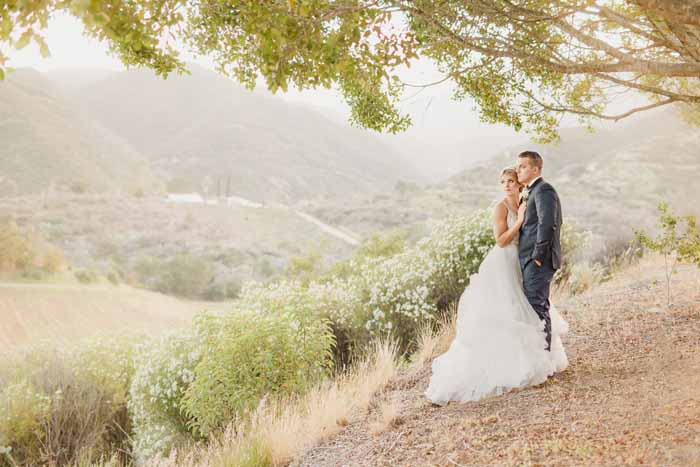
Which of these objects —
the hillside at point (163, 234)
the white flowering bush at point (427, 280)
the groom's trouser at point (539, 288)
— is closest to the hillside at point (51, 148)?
the hillside at point (163, 234)

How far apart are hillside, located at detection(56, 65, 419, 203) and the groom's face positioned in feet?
144

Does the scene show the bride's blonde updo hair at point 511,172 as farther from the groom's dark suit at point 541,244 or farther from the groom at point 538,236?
the groom's dark suit at point 541,244

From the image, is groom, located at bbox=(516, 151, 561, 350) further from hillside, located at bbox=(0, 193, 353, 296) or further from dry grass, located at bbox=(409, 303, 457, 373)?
hillside, located at bbox=(0, 193, 353, 296)

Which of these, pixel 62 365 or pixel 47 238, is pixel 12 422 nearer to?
pixel 62 365

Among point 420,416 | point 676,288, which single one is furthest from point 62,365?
point 676,288

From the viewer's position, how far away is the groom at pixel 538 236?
13.6 feet

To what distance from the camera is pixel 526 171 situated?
443 centimetres

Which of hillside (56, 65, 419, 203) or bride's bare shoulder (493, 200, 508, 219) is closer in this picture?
bride's bare shoulder (493, 200, 508, 219)

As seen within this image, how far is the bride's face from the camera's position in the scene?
181 inches

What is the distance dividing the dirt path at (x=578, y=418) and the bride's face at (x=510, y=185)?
171cm

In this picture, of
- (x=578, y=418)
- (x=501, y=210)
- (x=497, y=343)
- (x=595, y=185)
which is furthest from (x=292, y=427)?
(x=595, y=185)

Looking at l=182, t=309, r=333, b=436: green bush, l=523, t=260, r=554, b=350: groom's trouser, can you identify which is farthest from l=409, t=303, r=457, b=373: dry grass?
l=523, t=260, r=554, b=350: groom's trouser

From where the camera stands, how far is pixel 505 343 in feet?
14.0

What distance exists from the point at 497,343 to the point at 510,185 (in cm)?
141
